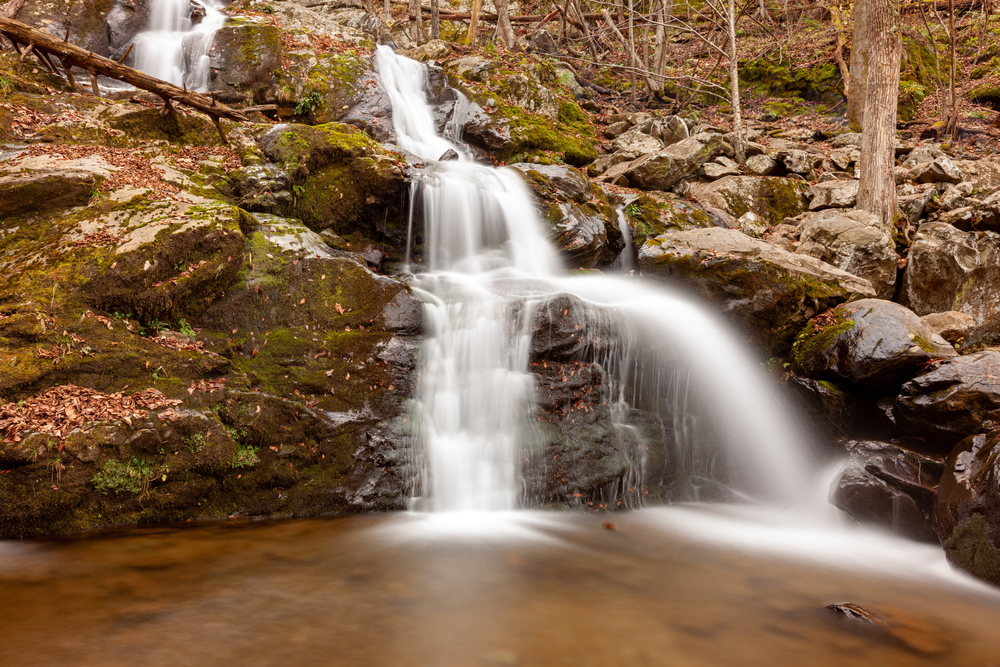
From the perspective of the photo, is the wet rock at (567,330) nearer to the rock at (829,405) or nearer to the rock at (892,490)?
the rock at (829,405)

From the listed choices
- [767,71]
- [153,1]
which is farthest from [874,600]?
[767,71]

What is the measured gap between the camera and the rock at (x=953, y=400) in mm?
5082

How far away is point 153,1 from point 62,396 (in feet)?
39.3

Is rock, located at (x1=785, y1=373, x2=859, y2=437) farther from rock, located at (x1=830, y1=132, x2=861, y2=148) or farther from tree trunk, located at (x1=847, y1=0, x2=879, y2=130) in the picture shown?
rock, located at (x1=830, y1=132, x2=861, y2=148)

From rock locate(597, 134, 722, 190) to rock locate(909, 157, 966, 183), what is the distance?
4.60 metres

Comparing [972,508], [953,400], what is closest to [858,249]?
[953,400]

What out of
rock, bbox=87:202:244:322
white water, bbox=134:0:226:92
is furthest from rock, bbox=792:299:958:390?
white water, bbox=134:0:226:92

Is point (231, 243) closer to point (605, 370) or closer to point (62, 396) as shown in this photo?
point (62, 396)

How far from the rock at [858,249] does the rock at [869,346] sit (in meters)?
2.57

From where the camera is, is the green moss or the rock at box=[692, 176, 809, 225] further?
the rock at box=[692, 176, 809, 225]

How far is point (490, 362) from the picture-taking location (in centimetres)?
612

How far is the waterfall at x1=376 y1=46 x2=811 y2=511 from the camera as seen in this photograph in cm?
562

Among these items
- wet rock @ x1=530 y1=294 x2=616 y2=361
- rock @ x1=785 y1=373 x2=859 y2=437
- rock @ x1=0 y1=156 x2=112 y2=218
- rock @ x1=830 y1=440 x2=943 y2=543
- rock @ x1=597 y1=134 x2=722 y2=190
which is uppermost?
rock @ x1=597 y1=134 x2=722 y2=190

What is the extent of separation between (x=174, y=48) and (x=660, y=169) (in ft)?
34.5
